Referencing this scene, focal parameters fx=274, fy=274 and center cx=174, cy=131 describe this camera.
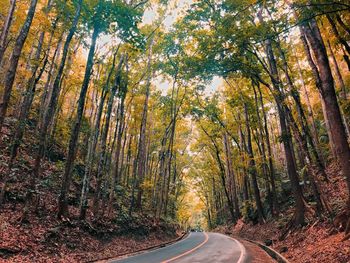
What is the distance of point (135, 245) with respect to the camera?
16.7 metres

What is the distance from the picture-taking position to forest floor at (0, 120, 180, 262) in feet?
31.7

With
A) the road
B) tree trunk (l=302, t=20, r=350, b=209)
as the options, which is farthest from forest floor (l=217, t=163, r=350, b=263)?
tree trunk (l=302, t=20, r=350, b=209)

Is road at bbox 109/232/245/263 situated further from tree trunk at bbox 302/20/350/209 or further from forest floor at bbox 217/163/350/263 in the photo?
tree trunk at bbox 302/20/350/209

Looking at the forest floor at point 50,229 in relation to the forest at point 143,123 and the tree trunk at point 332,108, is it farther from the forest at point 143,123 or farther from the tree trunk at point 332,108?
the tree trunk at point 332,108

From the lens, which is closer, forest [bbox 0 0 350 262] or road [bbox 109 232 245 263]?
forest [bbox 0 0 350 262]

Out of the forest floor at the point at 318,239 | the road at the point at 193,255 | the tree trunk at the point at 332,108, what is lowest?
the road at the point at 193,255

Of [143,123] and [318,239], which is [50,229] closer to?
[318,239]

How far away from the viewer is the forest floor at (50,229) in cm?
966

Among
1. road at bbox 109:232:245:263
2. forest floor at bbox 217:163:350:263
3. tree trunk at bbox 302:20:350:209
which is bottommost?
road at bbox 109:232:245:263

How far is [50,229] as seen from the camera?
11172 mm

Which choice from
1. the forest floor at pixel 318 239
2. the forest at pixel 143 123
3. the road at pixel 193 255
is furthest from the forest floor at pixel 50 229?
the forest floor at pixel 318 239

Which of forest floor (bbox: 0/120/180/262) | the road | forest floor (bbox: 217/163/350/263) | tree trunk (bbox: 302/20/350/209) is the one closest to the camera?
forest floor (bbox: 217/163/350/263)

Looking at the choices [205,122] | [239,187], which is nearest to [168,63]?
[205,122]

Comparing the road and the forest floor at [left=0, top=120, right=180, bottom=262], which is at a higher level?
the forest floor at [left=0, top=120, right=180, bottom=262]
